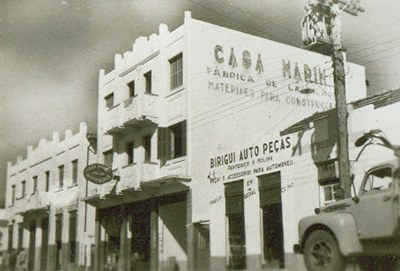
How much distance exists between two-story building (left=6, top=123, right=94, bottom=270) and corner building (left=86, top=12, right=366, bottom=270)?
2377 mm

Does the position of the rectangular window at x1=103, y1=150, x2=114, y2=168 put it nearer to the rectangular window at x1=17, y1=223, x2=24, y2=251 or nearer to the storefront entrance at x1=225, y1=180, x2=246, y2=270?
the storefront entrance at x1=225, y1=180, x2=246, y2=270

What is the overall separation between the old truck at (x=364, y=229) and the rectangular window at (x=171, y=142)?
14401mm

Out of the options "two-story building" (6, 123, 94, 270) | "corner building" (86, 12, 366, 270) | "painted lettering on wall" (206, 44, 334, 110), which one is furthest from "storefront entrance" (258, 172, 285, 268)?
"two-story building" (6, 123, 94, 270)

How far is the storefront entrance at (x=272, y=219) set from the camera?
19.1 m

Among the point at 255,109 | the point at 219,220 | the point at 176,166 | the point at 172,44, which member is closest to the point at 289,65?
the point at 255,109

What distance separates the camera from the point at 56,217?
36.1 m

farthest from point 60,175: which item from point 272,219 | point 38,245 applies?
point 272,219

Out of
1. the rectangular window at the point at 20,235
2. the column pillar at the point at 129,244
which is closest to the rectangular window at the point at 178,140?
the column pillar at the point at 129,244

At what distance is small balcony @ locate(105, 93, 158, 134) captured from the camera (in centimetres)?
2580

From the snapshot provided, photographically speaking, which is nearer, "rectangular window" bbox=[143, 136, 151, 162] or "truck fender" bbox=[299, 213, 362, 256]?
"truck fender" bbox=[299, 213, 362, 256]

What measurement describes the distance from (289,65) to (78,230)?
15.8 meters

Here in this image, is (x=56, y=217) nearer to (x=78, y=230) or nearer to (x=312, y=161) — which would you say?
(x=78, y=230)

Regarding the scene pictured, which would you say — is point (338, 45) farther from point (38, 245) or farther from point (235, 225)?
point (38, 245)

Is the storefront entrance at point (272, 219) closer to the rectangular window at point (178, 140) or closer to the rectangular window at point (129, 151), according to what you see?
the rectangular window at point (178, 140)
